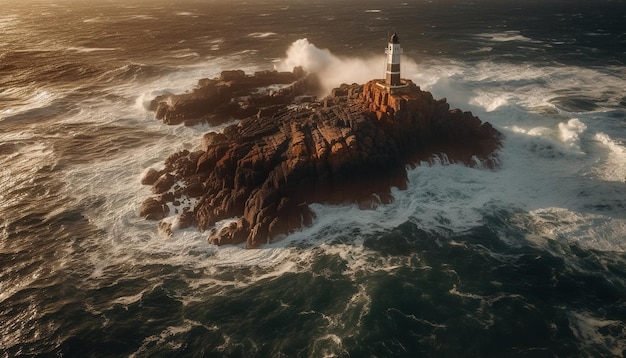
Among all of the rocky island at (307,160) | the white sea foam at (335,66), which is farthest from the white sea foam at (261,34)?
the rocky island at (307,160)

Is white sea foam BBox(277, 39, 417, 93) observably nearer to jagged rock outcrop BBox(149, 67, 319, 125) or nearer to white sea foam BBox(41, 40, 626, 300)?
jagged rock outcrop BBox(149, 67, 319, 125)

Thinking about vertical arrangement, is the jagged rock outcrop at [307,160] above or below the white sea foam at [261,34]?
below

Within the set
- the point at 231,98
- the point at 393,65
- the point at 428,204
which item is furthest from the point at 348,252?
the point at 231,98

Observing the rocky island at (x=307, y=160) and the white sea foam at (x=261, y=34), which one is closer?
the rocky island at (x=307, y=160)

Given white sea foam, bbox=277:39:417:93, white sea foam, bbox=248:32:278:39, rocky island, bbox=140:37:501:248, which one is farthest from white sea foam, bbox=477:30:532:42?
rocky island, bbox=140:37:501:248

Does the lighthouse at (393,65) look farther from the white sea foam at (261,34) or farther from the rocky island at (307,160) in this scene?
the white sea foam at (261,34)

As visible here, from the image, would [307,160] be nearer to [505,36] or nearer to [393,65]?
[393,65]

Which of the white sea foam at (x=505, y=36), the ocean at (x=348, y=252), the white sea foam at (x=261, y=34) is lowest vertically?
the ocean at (x=348, y=252)
